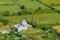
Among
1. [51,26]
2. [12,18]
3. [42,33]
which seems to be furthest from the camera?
[12,18]

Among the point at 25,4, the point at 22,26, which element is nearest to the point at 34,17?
the point at 22,26

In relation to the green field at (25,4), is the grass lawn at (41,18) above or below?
below

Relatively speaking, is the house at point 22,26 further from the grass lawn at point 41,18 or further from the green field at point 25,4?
the green field at point 25,4

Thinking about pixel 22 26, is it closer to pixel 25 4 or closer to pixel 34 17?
pixel 34 17

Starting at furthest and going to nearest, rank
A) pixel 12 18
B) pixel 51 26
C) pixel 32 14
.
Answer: pixel 32 14, pixel 12 18, pixel 51 26

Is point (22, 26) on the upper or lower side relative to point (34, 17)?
upper

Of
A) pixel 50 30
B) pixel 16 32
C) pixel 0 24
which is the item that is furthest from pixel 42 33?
pixel 0 24

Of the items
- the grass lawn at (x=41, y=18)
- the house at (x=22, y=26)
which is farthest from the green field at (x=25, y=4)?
the house at (x=22, y=26)

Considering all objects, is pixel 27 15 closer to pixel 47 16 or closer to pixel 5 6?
pixel 47 16

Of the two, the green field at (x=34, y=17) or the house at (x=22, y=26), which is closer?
the green field at (x=34, y=17)

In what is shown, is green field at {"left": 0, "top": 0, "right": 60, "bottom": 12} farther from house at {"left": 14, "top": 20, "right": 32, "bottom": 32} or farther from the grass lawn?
house at {"left": 14, "top": 20, "right": 32, "bottom": 32}

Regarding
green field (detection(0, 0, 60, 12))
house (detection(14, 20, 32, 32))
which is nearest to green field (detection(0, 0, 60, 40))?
green field (detection(0, 0, 60, 12))
